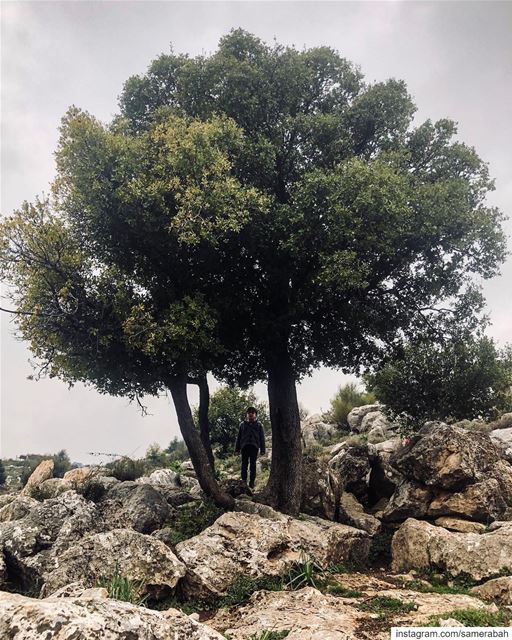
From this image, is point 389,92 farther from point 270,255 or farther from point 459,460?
point 459,460

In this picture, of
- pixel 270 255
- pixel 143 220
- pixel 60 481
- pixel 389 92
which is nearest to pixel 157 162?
pixel 143 220

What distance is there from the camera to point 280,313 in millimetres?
19219

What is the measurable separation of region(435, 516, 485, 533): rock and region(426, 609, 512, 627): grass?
6.58m

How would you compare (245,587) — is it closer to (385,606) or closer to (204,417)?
(385,606)

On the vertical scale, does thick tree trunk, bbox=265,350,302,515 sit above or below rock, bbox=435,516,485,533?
above

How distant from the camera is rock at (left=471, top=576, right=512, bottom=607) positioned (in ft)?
33.8

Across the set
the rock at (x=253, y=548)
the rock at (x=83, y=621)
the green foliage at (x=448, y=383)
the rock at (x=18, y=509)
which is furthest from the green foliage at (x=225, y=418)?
the rock at (x=83, y=621)

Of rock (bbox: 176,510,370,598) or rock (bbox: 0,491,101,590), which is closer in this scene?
rock (bbox: 176,510,370,598)

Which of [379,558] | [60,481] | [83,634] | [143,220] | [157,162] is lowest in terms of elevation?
[379,558]

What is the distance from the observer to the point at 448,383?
34.2 meters

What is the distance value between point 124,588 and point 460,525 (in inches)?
443

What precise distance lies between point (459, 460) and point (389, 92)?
1430 cm

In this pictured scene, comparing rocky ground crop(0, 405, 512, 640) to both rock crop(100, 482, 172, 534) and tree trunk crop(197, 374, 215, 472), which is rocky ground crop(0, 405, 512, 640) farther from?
tree trunk crop(197, 374, 215, 472)

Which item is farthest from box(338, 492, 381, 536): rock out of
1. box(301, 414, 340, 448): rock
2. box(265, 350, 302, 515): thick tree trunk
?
box(301, 414, 340, 448): rock
